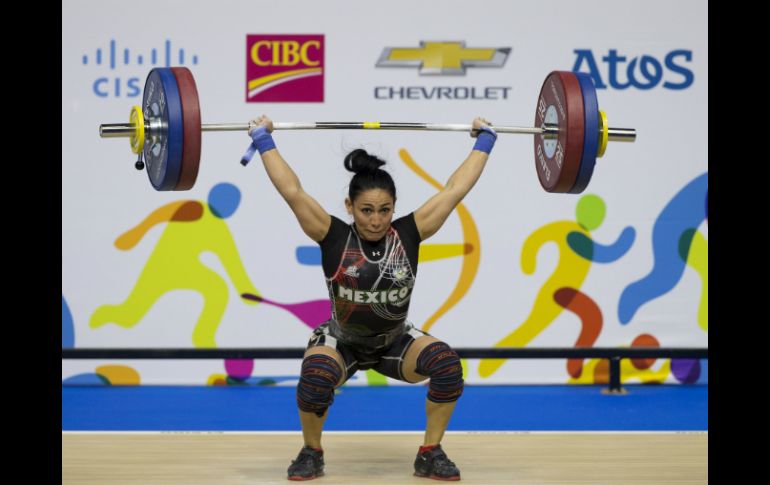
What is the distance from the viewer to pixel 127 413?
5344 mm

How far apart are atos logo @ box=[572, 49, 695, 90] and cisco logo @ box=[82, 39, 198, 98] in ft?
7.57

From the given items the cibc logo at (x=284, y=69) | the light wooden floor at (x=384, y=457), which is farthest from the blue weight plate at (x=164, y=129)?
the cibc logo at (x=284, y=69)

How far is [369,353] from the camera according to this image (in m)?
3.93

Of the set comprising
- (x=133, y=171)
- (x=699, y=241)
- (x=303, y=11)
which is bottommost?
(x=699, y=241)

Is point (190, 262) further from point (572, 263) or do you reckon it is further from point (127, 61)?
point (572, 263)

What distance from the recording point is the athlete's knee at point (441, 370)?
12.4ft

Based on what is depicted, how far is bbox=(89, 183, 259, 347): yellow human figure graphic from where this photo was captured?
233 inches

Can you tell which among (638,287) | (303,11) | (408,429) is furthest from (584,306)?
(303,11)

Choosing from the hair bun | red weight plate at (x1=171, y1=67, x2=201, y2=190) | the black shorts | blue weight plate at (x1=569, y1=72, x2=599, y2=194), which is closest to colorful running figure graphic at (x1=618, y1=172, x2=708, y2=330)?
blue weight plate at (x1=569, y1=72, x2=599, y2=194)

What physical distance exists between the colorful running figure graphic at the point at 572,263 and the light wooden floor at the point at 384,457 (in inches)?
59.9

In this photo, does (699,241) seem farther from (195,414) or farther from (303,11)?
(195,414)

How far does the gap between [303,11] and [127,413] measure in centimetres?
247

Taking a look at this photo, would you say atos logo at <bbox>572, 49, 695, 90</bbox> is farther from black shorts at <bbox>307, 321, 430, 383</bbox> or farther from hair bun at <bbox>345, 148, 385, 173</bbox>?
black shorts at <bbox>307, 321, 430, 383</bbox>

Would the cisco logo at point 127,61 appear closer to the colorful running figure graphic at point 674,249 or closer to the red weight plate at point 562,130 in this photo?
the red weight plate at point 562,130
